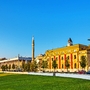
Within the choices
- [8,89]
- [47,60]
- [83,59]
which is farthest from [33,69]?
[8,89]

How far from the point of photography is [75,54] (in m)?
96.8

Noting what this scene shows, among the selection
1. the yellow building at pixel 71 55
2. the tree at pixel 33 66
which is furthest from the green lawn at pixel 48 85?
the tree at pixel 33 66

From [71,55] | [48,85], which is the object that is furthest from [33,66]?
[48,85]

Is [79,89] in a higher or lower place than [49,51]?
lower

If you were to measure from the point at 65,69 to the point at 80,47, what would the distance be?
11.5 meters

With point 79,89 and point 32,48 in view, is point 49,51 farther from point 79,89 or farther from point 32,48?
point 79,89

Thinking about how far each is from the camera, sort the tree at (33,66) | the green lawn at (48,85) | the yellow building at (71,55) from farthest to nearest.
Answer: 1. the tree at (33,66)
2. the yellow building at (71,55)
3. the green lawn at (48,85)

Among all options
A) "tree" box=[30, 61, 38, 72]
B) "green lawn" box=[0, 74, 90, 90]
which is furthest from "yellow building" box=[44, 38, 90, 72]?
"green lawn" box=[0, 74, 90, 90]

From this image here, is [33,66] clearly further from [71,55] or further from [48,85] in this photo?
[48,85]

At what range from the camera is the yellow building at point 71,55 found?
92606 millimetres

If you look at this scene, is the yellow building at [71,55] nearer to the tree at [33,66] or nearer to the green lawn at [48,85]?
the tree at [33,66]

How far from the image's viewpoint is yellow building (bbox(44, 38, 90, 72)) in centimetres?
9261

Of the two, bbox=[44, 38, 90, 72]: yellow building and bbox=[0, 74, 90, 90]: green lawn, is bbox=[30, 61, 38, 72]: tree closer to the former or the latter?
bbox=[44, 38, 90, 72]: yellow building

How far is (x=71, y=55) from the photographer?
99125mm
